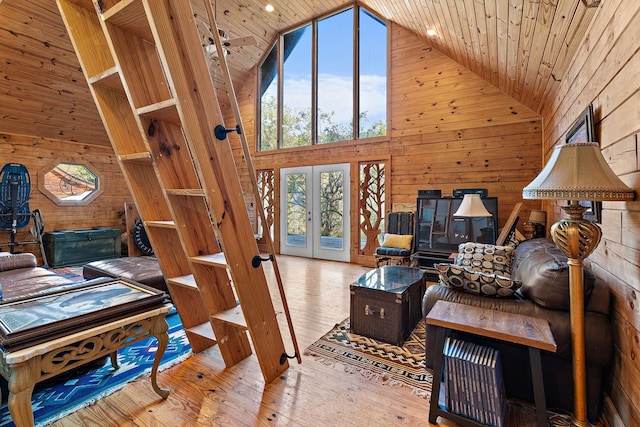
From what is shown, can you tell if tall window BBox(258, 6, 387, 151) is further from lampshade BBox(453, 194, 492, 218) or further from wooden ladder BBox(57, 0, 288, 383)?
wooden ladder BBox(57, 0, 288, 383)

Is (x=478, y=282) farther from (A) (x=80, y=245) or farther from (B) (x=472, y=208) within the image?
(A) (x=80, y=245)

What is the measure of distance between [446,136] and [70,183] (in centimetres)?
730

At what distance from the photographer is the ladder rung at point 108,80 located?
1689 millimetres

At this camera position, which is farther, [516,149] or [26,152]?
[26,152]

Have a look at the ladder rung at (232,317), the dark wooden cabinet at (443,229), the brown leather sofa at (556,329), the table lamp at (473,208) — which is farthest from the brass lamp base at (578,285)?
the dark wooden cabinet at (443,229)

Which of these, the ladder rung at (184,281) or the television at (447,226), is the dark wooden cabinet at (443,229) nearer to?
the television at (447,226)

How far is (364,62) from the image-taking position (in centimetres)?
570

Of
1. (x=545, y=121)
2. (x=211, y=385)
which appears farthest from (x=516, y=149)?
(x=211, y=385)

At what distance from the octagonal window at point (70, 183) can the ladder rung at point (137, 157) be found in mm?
5450

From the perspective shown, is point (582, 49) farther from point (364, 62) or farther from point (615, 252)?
point (364, 62)

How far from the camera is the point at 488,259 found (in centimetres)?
295

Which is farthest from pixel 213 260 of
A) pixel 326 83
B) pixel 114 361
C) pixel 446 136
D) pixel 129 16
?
pixel 326 83

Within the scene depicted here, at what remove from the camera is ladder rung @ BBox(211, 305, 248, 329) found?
6.02ft

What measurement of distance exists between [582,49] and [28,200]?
25.9ft
